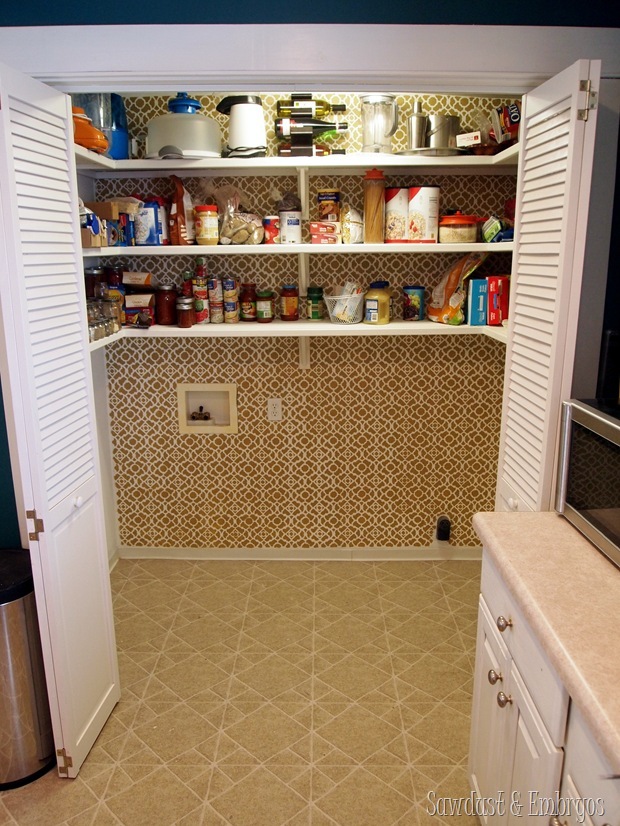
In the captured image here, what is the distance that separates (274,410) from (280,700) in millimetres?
1420

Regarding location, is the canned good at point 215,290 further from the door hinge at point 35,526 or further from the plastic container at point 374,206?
the door hinge at point 35,526

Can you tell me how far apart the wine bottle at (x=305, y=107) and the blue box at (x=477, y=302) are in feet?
3.11

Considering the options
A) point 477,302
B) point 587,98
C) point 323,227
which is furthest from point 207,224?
point 587,98

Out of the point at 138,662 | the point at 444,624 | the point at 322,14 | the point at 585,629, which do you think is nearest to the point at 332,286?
the point at 322,14

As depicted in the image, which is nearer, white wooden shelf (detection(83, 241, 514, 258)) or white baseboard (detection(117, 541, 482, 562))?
white wooden shelf (detection(83, 241, 514, 258))

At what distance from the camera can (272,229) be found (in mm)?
2922

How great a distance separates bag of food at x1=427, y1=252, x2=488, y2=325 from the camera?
2.93m

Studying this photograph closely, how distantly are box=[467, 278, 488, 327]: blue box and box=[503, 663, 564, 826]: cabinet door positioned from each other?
1.66m

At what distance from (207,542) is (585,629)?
2.54 m

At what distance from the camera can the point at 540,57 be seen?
6.31 ft

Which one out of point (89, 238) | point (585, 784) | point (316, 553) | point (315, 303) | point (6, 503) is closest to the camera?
point (585, 784)

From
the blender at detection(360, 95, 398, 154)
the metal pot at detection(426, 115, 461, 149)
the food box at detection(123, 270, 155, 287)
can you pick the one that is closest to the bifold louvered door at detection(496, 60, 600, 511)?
the metal pot at detection(426, 115, 461, 149)

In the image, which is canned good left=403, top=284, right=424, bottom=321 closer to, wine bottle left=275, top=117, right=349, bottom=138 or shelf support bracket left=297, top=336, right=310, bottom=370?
shelf support bracket left=297, top=336, right=310, bottom=370

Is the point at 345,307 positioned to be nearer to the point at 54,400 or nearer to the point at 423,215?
the point at 423,215
